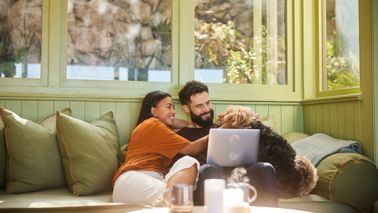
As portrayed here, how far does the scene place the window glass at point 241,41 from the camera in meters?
3.23

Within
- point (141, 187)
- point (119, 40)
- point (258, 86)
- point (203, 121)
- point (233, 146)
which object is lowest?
point (141, 187)

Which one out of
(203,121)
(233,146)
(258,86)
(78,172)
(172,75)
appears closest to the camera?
(233,146)

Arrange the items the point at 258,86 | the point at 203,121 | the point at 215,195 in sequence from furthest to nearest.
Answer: the point at 258,86 < the point at 203,121 < the point at 215,195

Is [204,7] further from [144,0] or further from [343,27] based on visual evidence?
[343,27]

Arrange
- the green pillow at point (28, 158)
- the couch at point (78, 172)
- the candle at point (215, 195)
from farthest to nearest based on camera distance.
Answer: the green pillow at point (28, 158)
the couch at point (78, 172)
the candle at point (215, 195)

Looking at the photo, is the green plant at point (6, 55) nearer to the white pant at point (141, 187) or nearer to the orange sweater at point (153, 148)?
→ the orange sweater at point (153, 148)

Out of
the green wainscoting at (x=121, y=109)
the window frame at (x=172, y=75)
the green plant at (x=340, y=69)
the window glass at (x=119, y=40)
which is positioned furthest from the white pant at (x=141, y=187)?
the green plant at (x=340, y=69)

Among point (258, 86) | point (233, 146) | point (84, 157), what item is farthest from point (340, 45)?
point (84, 157)

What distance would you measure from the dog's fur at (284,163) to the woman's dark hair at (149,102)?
68cm

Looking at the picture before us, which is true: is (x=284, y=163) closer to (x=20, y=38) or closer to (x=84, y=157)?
(x=84, y=157)

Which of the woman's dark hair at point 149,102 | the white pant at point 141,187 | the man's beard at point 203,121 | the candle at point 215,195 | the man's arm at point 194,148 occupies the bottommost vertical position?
the white pant at point 141,187

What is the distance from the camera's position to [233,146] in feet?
6.96

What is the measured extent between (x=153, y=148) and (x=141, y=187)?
32cm

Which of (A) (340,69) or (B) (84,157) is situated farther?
(A) (340,69)
